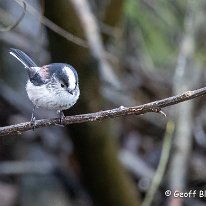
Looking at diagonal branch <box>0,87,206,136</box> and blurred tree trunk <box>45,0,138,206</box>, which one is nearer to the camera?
diagonal branch <box>0,87,206,136</box>

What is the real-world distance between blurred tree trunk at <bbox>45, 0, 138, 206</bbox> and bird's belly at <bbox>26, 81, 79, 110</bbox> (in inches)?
44.3

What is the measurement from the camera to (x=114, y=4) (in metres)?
4.66

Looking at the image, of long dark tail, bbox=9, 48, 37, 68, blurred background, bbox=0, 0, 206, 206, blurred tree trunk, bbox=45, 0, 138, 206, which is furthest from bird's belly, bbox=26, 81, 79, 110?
blurred tree trunk, bbox=45, 0, 138, 206

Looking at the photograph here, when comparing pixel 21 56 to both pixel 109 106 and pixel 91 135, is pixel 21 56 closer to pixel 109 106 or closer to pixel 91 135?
pixel 91 135

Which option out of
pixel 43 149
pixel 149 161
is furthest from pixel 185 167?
pixel 43 149

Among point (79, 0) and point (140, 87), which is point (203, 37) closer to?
point (140, 87)

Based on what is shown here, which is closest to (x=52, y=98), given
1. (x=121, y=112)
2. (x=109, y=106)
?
(x=121, y=112)

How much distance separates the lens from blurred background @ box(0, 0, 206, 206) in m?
4.12

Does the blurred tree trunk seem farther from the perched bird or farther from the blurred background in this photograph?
the perched bird

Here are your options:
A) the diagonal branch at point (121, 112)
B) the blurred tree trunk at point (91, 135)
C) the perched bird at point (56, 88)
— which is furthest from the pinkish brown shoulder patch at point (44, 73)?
the blurred tree trunk at point (91, 135)

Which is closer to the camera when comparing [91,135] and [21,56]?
[21,56]

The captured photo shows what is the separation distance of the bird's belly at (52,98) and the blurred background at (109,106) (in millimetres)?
862

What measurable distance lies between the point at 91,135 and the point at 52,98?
1.42 meters

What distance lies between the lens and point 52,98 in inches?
113
